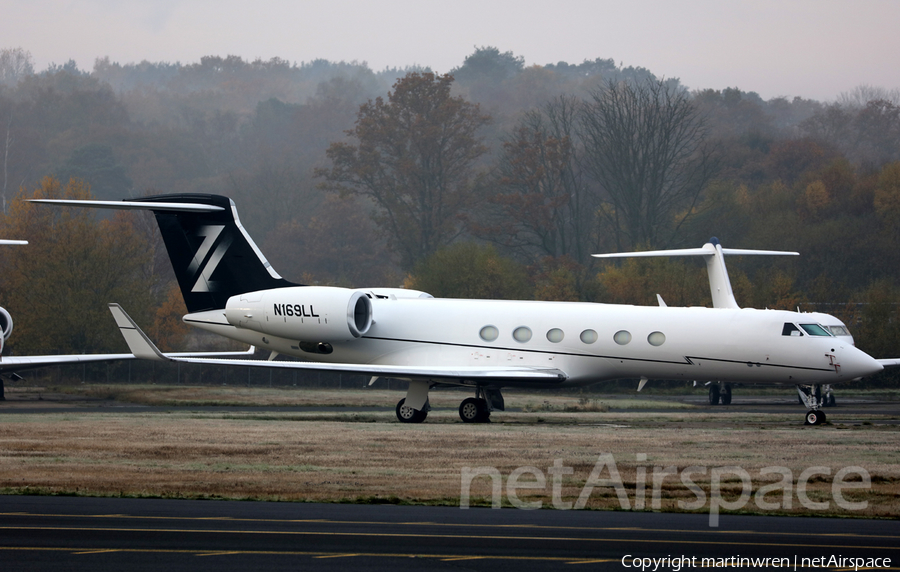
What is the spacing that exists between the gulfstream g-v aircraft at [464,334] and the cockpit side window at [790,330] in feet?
0.14

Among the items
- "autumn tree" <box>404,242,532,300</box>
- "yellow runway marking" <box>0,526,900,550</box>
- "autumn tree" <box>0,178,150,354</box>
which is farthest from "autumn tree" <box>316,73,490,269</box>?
"yellow runway marking" <box>0,526,900,550</box>

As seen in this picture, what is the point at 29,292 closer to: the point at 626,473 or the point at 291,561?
the point at 626,473

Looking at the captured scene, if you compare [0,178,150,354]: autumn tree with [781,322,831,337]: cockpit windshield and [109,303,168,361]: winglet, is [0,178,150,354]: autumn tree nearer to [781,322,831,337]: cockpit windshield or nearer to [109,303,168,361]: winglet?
[109,303,168,361]: winglet

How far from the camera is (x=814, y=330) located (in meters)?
21.6

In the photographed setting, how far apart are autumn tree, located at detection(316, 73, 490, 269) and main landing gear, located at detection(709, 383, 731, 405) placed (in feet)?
110

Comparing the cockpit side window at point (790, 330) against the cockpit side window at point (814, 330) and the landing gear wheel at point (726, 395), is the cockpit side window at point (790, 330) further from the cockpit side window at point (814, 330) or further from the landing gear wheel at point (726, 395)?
the landing gear wheel at point (726, 395)

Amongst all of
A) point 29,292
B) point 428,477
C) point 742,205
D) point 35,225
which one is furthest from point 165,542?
point 742,205

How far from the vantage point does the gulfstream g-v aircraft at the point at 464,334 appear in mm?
21453

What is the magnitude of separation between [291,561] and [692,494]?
18.1ft

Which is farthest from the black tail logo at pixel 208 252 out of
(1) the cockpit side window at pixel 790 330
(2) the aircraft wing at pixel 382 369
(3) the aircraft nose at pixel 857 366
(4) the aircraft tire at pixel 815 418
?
(3) the aircraft nose at pixel 857 366

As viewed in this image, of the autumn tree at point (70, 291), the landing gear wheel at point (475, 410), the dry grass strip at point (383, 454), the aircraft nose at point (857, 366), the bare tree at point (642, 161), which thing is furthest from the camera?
the bare tree at point (642, 161)

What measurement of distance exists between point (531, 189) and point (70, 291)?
27.5 metres

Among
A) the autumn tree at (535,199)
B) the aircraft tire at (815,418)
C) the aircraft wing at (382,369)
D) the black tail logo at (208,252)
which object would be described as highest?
the autumn tree at (535,199)

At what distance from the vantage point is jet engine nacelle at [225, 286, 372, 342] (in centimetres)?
2300
